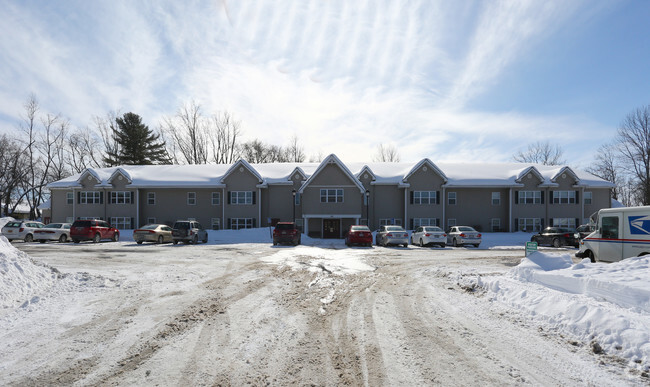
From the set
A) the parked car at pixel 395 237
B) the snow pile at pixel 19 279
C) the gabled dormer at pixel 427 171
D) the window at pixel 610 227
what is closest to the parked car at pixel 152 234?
the parked car at pixel 395 237

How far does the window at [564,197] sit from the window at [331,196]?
22.3 metres

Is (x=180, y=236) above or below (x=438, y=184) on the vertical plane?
below

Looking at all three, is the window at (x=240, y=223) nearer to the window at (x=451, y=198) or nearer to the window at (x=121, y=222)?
the window at (x=121, y=222)

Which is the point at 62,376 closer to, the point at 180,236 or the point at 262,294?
the point at 262,294

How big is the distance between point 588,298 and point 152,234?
26.0 m

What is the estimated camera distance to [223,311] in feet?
24.7

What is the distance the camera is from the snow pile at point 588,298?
18.0ft

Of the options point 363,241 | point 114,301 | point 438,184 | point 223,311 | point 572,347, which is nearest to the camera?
point 572,347

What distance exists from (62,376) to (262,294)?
4.99m

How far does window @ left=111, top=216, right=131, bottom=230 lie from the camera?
36.9 metres

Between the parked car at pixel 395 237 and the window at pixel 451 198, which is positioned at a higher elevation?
the window at pixel 451 198

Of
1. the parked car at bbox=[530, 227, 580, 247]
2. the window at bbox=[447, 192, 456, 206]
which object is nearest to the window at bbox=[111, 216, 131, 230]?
the window at bbox=[447, 192, 456, 206]

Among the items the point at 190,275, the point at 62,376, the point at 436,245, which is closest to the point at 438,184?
the point at 436,245

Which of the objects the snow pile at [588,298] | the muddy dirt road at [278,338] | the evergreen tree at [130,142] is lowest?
the muddy dirt road at [278,338]
